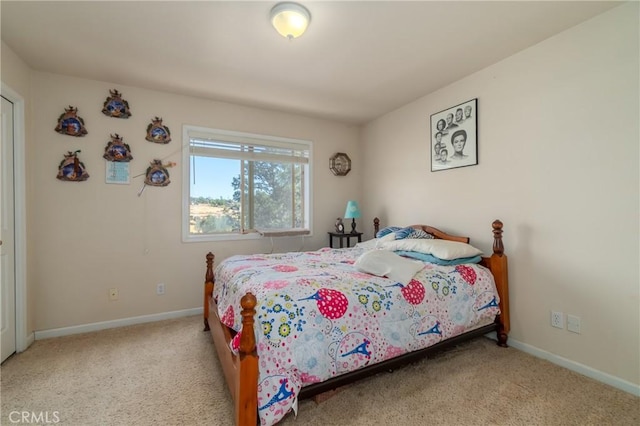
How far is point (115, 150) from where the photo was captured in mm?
2855

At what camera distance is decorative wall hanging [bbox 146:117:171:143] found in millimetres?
3008

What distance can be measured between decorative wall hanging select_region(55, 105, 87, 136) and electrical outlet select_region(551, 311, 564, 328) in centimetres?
447

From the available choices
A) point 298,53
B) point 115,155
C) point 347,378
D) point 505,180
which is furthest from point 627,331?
point 115,155

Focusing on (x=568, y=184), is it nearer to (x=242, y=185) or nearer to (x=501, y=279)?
(x=501, y=279)

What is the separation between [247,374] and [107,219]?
2.48 m

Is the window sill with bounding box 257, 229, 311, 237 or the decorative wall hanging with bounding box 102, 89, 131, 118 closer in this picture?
the decorative wall hanging with bounding box 102, 89, 131, 118

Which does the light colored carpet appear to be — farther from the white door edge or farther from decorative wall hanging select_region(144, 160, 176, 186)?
decorative wall hanging select_region(144, 160, 176, 186)

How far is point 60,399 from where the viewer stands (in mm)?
1736

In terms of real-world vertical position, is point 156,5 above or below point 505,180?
above

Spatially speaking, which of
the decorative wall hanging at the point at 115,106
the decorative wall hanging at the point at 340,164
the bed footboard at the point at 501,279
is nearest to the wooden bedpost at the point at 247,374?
the bed footboard at the point at 501,279

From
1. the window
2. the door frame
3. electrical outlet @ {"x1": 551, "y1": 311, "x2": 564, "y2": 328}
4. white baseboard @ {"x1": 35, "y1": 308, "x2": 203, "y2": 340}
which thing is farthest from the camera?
the window

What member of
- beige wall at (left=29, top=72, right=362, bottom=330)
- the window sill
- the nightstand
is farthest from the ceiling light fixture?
the nightstand

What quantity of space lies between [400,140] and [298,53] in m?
1.81

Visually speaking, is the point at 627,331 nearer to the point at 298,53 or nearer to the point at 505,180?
the point at 505,180
